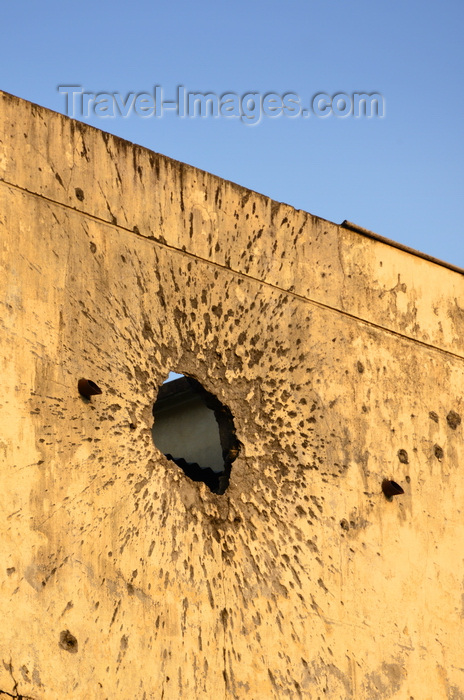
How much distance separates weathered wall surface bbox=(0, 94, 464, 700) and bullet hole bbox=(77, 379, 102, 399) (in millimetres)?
26

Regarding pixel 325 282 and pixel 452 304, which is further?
pixel 452 304

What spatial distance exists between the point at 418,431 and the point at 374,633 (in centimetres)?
114

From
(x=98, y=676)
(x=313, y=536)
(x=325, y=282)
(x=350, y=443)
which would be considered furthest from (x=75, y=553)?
(x=325, y=282)

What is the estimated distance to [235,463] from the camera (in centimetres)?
539

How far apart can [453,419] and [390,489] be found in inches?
27.7

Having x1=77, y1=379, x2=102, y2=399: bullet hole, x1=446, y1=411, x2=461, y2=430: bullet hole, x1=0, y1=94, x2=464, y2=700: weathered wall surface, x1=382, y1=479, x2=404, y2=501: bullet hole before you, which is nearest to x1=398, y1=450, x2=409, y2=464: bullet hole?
x1=0, y1=94, x2=464, y2=700: weathered wall surface

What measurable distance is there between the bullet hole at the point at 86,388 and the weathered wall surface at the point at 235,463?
0.09ft

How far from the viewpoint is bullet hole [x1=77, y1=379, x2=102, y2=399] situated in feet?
16.0

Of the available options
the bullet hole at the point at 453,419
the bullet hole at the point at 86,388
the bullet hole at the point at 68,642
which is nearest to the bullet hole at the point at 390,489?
the bullet hole at the point at 453,419

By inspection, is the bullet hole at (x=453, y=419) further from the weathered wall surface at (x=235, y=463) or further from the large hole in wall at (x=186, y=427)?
the large hole in wall at (x=186, y=427)

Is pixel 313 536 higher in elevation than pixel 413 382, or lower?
lower

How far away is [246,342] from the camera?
5.60 meters

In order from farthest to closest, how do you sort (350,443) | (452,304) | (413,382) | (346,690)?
(452,304), (413,382), (350,443), (346,690)

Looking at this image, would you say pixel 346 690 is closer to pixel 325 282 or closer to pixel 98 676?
pixel 98 676
